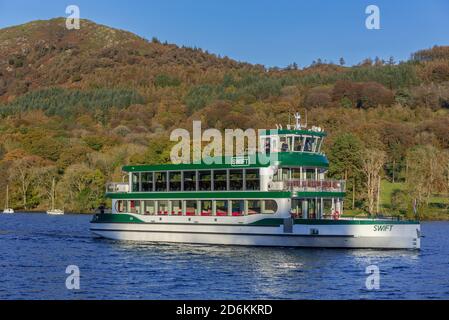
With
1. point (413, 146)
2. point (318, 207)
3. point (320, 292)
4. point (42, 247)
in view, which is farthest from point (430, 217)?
point (320, 292)

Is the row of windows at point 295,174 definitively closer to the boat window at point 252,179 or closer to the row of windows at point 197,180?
the boat window at point 252,179

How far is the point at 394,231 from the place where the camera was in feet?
159

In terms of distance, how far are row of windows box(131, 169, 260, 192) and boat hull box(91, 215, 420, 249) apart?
2.71 meters

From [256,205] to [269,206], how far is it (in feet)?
3.60

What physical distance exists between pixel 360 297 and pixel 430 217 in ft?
212

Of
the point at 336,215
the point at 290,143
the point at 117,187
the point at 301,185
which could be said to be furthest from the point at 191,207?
the point at 336,215

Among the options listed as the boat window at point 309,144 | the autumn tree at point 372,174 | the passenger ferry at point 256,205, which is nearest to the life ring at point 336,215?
the passenger ferry at point 256,205

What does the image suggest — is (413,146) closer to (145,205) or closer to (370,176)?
(370,176)

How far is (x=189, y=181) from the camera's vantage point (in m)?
54.6

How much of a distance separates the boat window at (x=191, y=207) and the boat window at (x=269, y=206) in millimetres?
5442

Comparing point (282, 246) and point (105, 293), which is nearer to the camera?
point (105, 293)

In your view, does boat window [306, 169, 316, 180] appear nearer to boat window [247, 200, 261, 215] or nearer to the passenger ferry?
the passenger ferry

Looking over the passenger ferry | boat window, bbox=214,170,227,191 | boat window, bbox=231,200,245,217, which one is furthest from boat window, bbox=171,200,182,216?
boat window, bbox=231,200,245,217

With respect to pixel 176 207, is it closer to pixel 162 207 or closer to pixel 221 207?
pixel 162 207
